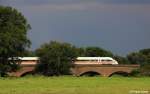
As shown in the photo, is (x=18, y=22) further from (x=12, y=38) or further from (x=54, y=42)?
(x=54, y=42)

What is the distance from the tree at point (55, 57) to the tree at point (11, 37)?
46.7 metres

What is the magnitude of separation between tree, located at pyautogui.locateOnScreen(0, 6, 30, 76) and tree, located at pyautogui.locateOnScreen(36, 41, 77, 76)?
4669 centimetres

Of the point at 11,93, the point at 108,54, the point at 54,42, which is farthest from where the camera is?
the point at 108,54

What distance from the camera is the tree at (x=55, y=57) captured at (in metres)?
126

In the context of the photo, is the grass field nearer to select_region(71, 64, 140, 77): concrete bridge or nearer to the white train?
select_region(71, 64, 140, 77): concrete bridge

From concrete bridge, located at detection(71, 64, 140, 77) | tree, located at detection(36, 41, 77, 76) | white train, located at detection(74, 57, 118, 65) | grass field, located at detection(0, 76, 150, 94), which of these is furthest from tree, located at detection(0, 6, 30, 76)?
white train, located at detection(74, 57, 118, 65)

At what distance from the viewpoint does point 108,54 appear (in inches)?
7667

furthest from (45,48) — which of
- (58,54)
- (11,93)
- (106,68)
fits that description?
(11,93)

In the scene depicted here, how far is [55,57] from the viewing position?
130m

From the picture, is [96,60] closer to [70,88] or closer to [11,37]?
[11,37]

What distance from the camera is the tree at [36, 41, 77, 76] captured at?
126375mm

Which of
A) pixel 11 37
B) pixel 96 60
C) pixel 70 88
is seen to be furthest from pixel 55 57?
pixel 70 88

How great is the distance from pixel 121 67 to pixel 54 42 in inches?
702

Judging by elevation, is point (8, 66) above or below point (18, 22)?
below
